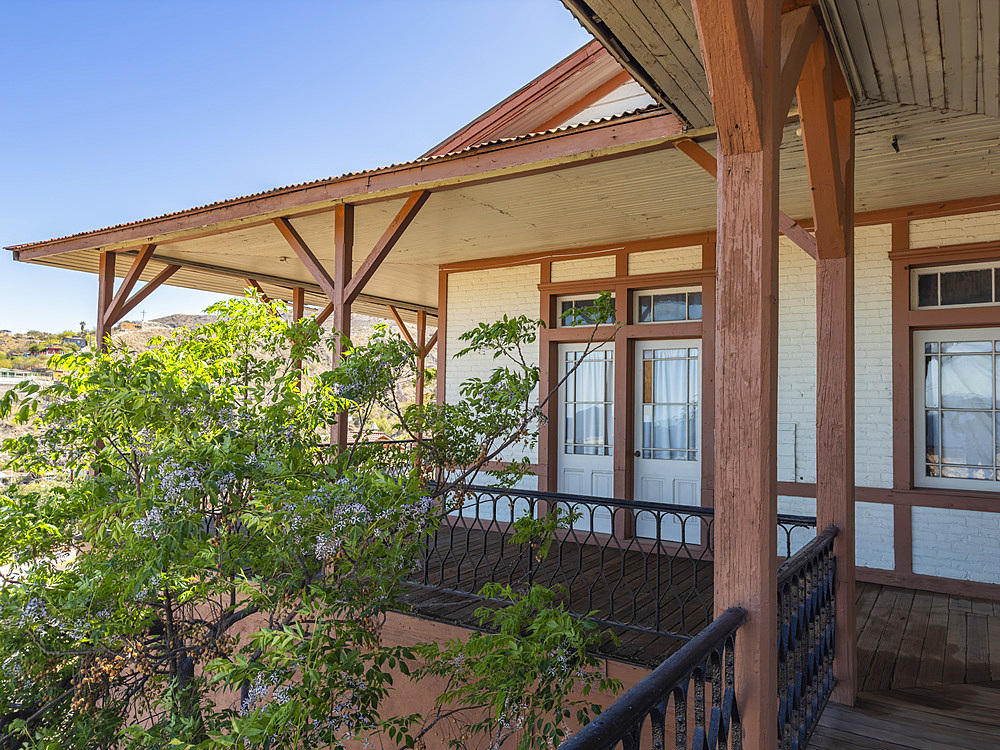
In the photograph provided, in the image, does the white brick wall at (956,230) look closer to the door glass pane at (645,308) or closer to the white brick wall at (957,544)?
the white brick wall at (957,544)

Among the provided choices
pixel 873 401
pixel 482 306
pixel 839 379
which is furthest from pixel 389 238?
pixel 873 401

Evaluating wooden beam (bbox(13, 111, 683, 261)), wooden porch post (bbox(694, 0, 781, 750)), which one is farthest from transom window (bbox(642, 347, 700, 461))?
wooden porch post (bbox(694, 0, 781, 750))

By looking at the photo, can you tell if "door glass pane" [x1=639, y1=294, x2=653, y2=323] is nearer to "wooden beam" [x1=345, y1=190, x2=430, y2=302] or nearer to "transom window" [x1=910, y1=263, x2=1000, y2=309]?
"transom window" [x1=910, y1=263, x2=1000, y2=309]

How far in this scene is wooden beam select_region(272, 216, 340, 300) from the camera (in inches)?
216

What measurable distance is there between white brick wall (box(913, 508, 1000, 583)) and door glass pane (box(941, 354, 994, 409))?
0.86m

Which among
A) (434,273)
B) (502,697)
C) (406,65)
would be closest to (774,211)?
(502,697)

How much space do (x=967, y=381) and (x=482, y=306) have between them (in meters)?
4.78

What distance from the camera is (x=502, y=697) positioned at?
2459mm

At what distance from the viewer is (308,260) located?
225 inches

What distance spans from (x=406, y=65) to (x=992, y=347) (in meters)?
36.1

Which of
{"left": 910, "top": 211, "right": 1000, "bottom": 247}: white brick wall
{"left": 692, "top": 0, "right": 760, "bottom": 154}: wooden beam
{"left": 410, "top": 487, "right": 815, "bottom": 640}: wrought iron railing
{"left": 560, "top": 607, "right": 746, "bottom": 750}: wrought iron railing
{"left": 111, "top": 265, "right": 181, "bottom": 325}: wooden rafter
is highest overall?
{"left": 910, "top": 211, "right": 1000, "bottom": 247}: white brick wall

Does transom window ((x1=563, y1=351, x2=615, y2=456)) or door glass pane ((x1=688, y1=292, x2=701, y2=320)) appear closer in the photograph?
door glass pane ((x1=688, y1=292, x2=701, y2=320))

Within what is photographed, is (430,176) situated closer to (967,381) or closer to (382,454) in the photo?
(382,454)

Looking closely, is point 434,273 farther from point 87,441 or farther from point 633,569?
point 87,441
